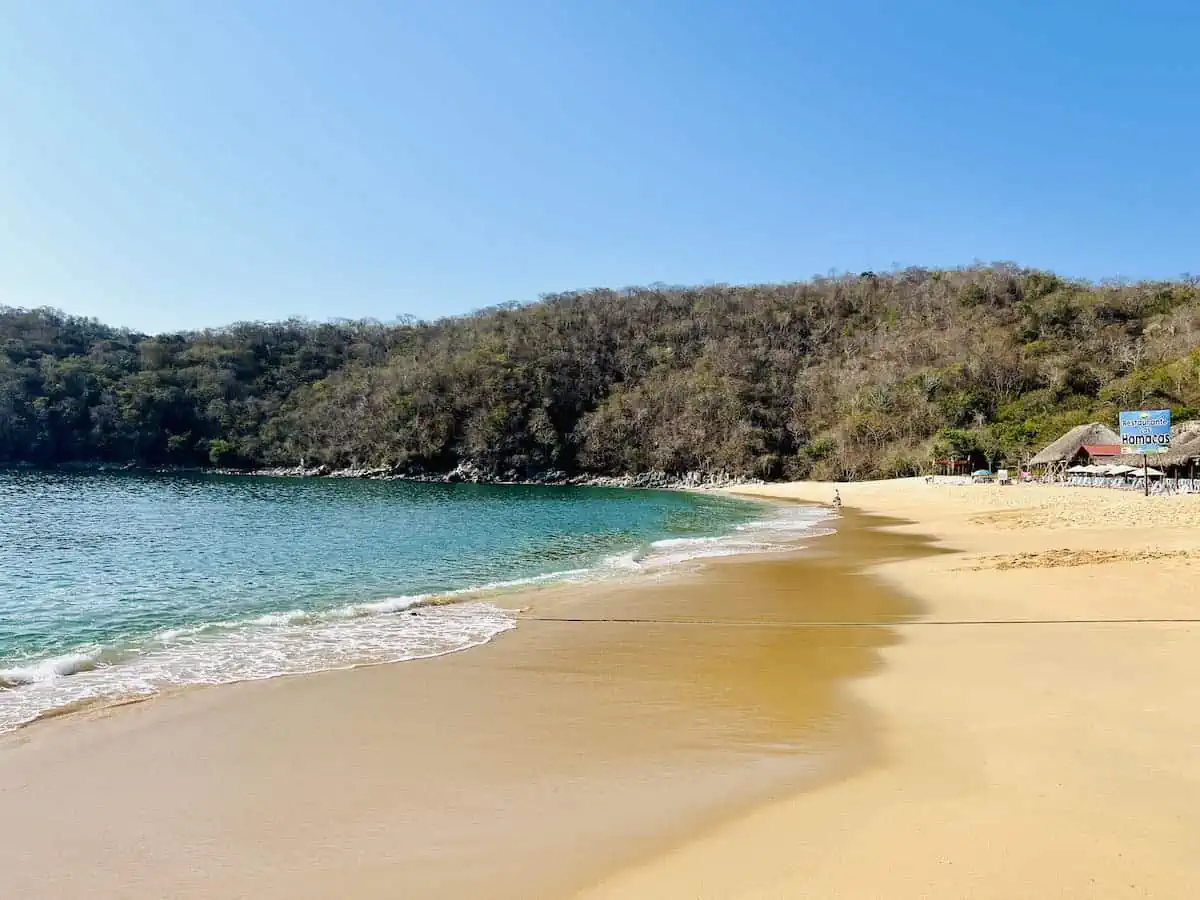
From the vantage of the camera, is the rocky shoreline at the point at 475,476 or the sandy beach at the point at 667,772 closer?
the sandy beach at the point at 667,772

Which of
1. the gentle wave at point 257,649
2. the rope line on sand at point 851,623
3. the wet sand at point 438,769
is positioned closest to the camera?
the wet sand at point 438,769

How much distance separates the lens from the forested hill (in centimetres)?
7125

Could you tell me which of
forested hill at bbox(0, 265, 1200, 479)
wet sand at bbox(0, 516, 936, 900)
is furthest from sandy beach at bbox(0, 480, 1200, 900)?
forested hill at bbox(0, 265, 1200, 479)

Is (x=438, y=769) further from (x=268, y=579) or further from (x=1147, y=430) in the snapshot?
(x=1147, y=430)

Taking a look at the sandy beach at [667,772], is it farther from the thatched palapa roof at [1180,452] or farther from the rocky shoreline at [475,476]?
the rocky shoreline at [475,476]

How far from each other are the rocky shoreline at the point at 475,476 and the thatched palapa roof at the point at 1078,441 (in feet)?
86.9

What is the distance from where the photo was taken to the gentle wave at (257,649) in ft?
26.1

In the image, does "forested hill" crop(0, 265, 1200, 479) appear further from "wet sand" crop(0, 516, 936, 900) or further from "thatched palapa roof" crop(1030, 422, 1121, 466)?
"wet sand" crop(0, 516, 936, 900)

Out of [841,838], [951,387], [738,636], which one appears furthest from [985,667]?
[951,387]

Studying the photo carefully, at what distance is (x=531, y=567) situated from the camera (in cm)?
1845

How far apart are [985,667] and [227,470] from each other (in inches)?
4089

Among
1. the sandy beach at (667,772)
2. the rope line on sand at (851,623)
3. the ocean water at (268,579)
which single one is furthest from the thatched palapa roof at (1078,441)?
the rope line on sand at (851,623)

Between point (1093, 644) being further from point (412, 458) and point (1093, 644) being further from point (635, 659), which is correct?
point (412, 458)

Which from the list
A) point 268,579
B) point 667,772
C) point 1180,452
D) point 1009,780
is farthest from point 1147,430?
point 667,772
